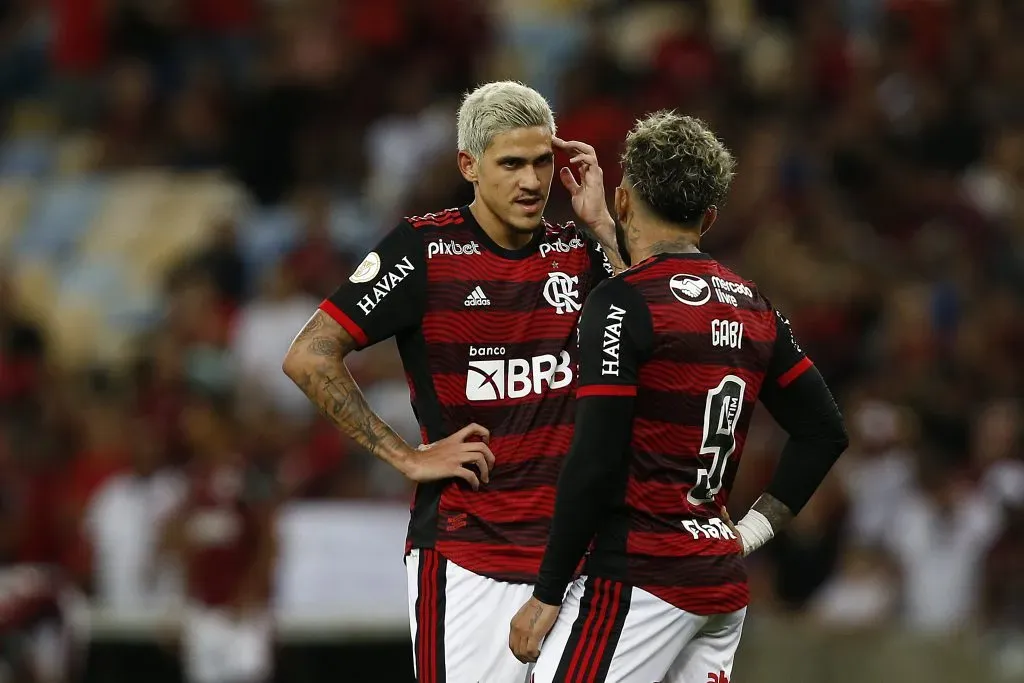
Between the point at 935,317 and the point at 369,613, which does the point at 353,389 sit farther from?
the point at 935,317

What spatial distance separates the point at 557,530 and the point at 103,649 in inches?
242

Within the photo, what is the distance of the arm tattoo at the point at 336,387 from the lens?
551 centimetres

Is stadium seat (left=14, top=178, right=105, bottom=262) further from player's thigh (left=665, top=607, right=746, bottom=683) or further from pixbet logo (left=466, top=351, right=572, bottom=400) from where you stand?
player's thigh (left=665, top=607, right=746, bottom=683)

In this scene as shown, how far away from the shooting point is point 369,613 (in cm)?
1046

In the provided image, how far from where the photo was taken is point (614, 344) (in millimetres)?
4750

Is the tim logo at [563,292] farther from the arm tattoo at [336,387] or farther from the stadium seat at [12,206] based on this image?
the stadium seat at [12,206]

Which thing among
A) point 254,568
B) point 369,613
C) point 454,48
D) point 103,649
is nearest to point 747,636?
point 369,613

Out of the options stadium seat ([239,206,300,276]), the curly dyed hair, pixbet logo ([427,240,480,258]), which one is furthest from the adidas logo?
stadium seat ([239,206,300,276])

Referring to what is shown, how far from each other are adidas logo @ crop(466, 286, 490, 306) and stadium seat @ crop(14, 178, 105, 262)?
10.7 metres

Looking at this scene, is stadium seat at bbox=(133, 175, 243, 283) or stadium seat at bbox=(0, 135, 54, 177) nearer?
stadium seat at bbox=(133, 175, 243, 283)

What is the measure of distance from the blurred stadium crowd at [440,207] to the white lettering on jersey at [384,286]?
4.72 metres

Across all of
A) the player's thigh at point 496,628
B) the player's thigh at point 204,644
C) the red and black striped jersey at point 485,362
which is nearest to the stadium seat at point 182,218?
Answer: the player's thigh at point 204,644

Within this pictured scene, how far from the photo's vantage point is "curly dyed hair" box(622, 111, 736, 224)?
495 centimetres

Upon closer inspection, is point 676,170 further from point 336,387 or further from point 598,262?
point 336,387
